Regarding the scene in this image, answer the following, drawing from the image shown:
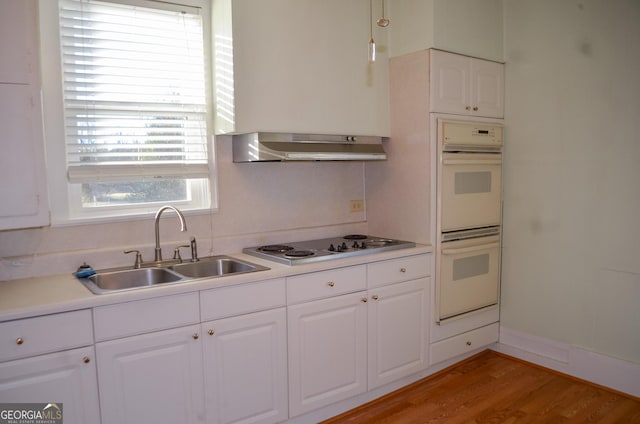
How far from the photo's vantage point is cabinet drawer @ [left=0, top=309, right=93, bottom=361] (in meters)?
1.75

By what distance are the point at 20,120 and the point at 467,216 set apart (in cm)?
260

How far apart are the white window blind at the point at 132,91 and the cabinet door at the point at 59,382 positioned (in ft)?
3.22

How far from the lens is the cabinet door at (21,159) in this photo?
1.93 m

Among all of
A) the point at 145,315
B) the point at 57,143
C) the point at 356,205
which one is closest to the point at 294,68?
the point at 356,205

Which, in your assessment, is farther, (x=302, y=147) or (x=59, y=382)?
(x=302, y=147)

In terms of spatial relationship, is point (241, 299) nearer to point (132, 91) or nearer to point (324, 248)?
point (324, 248)

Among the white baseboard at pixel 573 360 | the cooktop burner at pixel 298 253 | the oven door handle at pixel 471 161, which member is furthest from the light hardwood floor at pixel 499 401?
the oven door handle at pixel 471 161

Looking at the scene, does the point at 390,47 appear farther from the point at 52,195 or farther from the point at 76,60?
the point at 52,195

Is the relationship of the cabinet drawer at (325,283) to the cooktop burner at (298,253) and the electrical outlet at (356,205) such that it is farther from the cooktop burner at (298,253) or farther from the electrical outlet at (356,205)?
the electrical outlet at (356,205)

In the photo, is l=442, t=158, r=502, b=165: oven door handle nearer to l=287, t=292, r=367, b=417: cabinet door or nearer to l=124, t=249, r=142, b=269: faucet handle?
l=287, t=292, r=367, b=417: cabinet door

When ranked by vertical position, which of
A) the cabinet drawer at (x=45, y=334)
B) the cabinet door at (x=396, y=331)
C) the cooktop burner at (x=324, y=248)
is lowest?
the cabinet door at (x=396, y=331)

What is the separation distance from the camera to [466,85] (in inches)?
125

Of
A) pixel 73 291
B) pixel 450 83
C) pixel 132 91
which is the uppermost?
pixel 450 83

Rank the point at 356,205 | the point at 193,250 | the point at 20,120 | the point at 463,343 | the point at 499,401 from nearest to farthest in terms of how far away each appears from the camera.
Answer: the point at 20,120
the point at 193,250
the point at 499,401
the point at 463,343
the point at 356,205
